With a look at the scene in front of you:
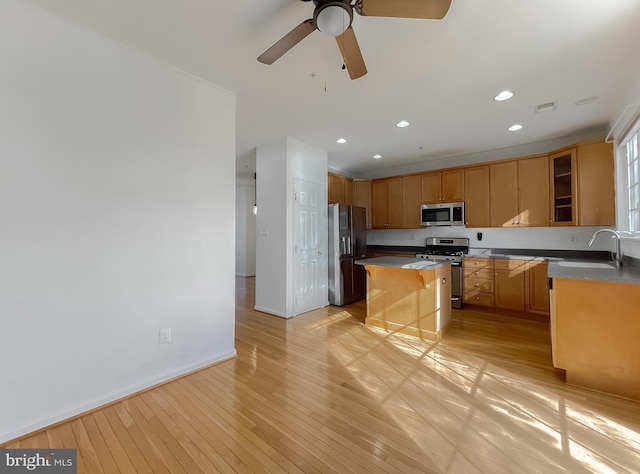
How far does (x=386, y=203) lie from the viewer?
18.5 ft

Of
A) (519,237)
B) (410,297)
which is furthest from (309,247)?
(519,237)

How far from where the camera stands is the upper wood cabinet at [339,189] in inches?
201

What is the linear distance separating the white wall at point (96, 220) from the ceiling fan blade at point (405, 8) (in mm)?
1698

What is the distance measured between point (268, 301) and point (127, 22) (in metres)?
3.41

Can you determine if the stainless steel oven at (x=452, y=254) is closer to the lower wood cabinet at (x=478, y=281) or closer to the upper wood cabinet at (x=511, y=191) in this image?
the lower wood cabinet at (x=478, y=281)

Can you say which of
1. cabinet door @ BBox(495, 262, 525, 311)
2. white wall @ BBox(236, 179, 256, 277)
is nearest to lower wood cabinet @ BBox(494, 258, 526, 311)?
cabinet door @ BBox(495, 262, 525, 311)

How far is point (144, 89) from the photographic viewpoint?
7.21 feet

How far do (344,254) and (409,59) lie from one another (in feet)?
10.1

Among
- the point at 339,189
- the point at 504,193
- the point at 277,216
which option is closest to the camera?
the point at 277,216

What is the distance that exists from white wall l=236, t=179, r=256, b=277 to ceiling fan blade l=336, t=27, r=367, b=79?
607 centimetres

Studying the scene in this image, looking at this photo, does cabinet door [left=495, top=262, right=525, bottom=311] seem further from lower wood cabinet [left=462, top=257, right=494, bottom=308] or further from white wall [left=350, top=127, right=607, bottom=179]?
white wall [left=350, top=127, right=607, bottom=179]

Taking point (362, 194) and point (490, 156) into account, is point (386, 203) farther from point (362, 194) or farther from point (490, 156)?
point (490, 156)

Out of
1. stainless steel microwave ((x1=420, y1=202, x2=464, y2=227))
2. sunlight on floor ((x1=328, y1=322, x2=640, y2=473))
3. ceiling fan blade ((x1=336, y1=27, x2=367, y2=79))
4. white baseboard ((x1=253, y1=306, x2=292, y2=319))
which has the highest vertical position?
ceiling fan blade ((x1=336, y1=27, x2=367, y2=79))

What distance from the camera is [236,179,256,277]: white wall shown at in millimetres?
7633
